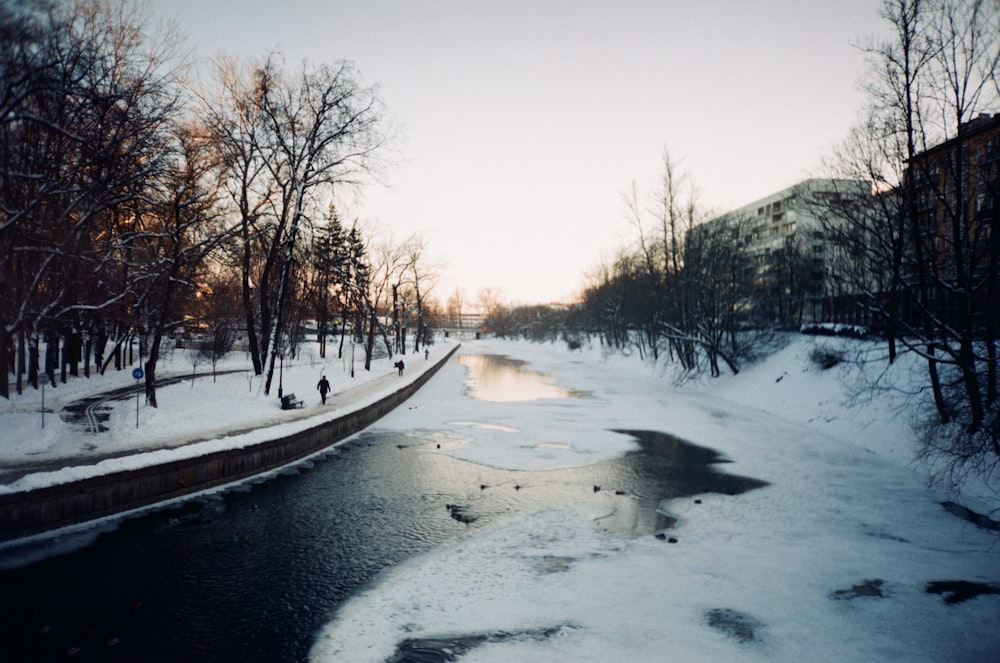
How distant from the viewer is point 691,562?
27.8 ft

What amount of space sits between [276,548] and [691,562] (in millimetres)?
6531

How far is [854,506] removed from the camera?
11.4 m

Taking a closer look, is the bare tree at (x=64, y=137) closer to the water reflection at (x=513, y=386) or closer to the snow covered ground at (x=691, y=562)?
the snow covered ground at (x=691, y=562)

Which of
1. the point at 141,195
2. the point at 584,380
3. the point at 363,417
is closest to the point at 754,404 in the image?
the point at 584,380

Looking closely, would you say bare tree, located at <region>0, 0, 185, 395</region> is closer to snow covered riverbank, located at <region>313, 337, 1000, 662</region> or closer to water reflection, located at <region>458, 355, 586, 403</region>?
snow covered riverbank, located at <region>313, 337, 1000, 662</region>

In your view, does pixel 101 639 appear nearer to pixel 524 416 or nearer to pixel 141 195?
pixel 141 195

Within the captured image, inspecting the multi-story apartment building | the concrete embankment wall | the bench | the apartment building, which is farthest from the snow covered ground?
the multi-story apartment building

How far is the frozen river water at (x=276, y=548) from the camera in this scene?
20.9ft

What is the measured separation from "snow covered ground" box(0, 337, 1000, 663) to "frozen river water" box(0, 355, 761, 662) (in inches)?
25.3

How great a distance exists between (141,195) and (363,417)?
391 inches

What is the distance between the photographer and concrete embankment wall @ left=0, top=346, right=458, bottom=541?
8.79m

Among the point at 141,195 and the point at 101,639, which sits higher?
the point at 141,195

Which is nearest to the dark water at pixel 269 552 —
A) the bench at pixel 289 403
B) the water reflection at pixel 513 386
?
the bench at pixel 289 403

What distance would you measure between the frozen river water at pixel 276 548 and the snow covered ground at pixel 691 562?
642mm
